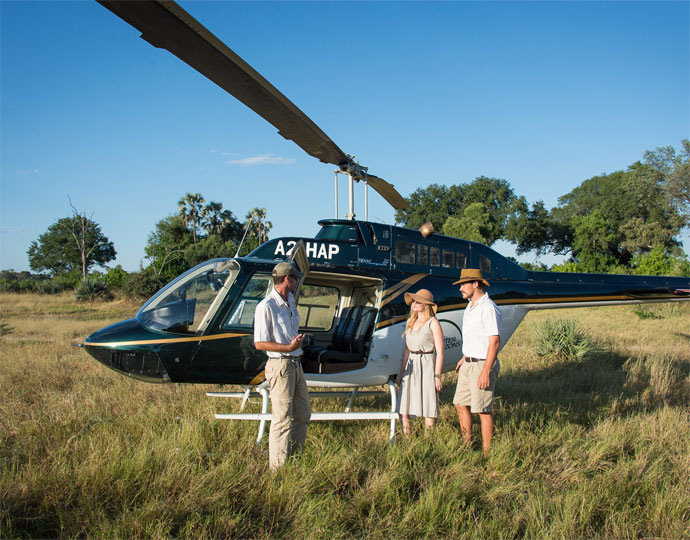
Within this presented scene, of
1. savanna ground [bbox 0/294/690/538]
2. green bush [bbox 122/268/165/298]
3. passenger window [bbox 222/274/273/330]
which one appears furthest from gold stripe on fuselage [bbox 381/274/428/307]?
green bush [bbox 122/268/165/298]

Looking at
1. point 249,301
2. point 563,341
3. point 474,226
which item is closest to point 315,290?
point 249,301

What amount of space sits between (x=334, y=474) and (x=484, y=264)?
147 inches

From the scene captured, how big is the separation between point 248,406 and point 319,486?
2.91 meters

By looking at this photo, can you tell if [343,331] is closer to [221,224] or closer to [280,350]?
[280,350]

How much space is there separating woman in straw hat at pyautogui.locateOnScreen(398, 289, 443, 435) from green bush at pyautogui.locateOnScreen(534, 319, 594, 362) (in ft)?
20.1

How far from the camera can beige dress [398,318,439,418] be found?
15.7 ft

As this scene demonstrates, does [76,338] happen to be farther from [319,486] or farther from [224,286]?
[319,486]

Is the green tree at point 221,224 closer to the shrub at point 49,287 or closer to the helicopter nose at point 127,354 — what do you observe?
the shrub at point 49,287

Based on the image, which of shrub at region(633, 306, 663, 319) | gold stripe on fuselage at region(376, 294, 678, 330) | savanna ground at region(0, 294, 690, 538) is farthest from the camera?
shrub at region(633, 306, 663, 319)

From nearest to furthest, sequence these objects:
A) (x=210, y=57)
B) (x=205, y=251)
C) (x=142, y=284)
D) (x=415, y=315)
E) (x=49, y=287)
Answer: (x=210, y=57) < (x=415, y=315) < (x=142, y=284) < (x=49, y=287) < (x=205, y=251)

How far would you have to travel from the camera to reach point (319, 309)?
6848mm

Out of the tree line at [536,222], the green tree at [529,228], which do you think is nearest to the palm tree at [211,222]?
the tree line at [536,222]

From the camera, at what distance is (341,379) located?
5242 mm

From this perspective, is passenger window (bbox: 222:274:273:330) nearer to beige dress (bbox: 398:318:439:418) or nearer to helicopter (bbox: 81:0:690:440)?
helicopter (bbox: 81:0:690:440)
